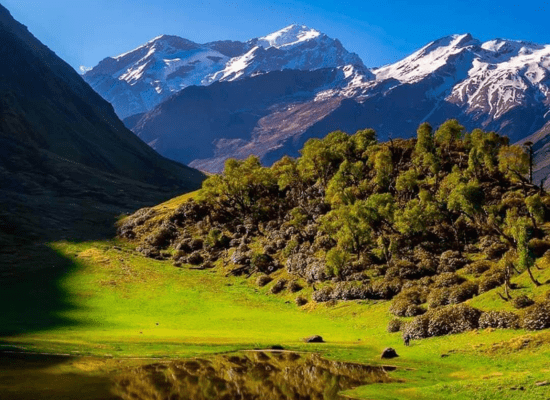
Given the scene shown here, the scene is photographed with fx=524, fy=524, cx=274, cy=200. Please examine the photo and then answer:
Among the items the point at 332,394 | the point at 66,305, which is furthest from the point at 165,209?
the point at 332,394

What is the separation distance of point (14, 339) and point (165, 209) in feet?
343

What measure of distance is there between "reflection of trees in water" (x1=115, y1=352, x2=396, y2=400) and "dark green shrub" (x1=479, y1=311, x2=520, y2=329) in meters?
15.6

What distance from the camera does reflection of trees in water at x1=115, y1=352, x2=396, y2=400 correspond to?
129 ft

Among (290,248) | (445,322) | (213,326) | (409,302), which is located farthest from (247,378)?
(290,248)

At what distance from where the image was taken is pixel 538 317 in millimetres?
51781

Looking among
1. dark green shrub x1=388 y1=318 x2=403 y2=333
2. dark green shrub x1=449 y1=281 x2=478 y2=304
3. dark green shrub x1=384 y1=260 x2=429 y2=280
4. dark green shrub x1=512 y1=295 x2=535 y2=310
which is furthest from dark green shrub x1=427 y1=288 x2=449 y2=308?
dark green shrub x1=512 y1=295 x2=535 y2=310

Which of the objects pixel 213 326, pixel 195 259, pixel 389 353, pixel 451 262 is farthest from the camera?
pixel 195 259

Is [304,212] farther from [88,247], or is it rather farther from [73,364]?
[73,364]

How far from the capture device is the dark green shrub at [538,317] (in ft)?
168

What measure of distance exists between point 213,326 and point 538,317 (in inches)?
1788

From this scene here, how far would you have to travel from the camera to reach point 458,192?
86.1m

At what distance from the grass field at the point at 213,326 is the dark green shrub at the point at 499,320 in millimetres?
1542

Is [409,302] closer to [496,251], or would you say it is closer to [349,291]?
[349,291]

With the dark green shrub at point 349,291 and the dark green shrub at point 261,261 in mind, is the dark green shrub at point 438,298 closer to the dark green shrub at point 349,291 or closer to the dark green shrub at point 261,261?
the dark green shrub at point 349,291
